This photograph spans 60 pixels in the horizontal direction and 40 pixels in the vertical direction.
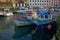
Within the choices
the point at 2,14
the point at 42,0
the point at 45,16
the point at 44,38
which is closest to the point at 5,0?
the point at 42,0

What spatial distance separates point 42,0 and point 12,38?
174 ft

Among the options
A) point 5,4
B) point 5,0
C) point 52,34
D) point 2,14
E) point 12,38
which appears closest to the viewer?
point 52,34

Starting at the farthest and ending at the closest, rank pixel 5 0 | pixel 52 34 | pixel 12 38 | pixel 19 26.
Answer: pixel 5 0 → pixel 19 26 → pixel 12 38 → pixel 52 34

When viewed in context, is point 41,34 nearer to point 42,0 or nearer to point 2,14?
point 2,14

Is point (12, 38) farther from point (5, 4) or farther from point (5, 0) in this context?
point (5, 0)

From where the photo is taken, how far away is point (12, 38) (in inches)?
751

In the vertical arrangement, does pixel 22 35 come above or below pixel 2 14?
above

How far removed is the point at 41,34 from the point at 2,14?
30.4 meters

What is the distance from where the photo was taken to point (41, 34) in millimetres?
16203

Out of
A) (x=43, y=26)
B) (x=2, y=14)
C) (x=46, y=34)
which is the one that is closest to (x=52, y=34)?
(x=46, y=34)

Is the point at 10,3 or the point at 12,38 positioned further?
the point at 10,3

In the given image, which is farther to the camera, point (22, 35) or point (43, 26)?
point (22, 35)

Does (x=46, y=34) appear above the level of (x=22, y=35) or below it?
above

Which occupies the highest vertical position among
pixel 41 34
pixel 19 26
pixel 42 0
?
pixel 41 34
